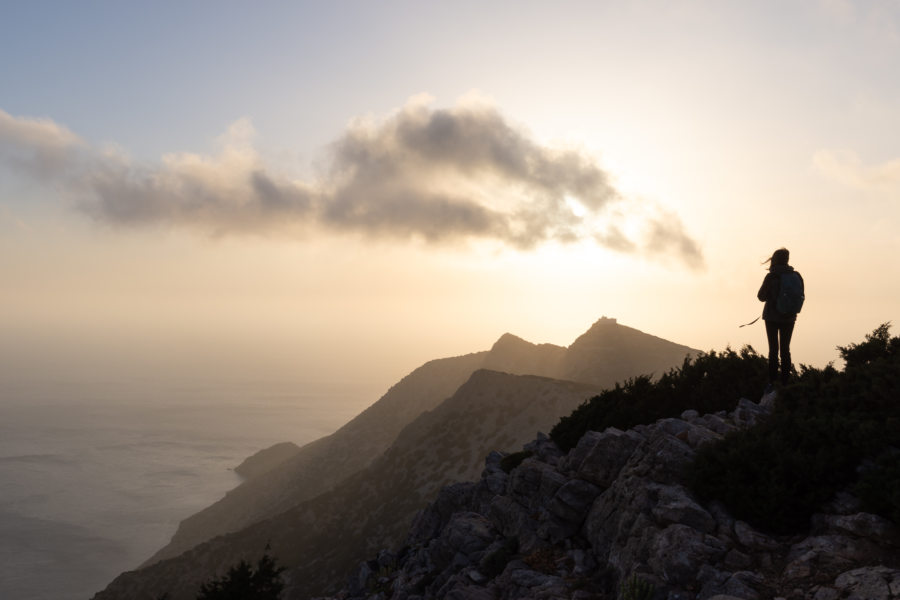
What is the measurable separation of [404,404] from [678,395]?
130m

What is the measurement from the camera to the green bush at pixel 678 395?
→ 787 inches

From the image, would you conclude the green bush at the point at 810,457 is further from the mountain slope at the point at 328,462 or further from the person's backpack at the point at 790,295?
the mountain slope at the point at 328,462

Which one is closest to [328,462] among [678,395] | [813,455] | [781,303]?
[678,395]

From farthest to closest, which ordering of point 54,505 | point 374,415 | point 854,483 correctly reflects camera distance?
point 54,505
point 374,415
point 854,483

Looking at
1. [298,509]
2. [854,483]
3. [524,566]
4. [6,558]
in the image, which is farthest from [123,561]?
[854,483]

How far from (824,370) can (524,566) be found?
10948 mm

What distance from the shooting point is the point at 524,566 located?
1406 cm

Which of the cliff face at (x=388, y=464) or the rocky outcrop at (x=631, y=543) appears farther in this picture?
the cliff face at (x=388, y=464)

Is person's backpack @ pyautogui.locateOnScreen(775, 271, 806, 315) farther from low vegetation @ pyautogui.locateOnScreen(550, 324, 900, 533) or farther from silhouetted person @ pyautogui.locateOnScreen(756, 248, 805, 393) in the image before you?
low vegetation @ pyautogui.locateOnScreen(550, 324, 900, 533)

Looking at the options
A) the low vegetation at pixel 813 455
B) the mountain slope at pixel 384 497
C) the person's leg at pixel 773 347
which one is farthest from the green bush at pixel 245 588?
the mountain slope at pixel 384 497

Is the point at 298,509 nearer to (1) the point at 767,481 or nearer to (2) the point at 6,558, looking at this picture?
(1) the point at 767,481

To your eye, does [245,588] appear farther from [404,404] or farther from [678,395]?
[404,404]

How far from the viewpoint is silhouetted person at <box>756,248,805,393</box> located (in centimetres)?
1555

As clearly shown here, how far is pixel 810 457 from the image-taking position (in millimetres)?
11188
